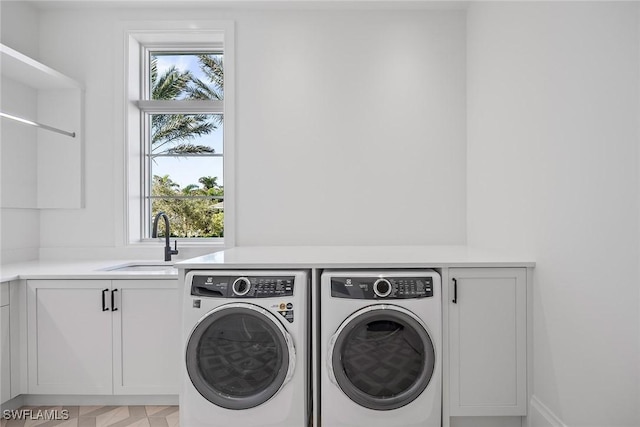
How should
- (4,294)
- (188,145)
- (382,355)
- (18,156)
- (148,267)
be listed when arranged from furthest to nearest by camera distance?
(188,145)
(148,267)
(18,156)
(4,294)
(382,355)

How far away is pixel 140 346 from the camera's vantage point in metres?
2.22

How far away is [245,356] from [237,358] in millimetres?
39

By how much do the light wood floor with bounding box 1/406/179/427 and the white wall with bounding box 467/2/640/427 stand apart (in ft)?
6.57

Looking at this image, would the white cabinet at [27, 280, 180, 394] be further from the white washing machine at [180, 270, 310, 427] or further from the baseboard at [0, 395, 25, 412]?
the white washing machine at [180, 270, 310, 427]

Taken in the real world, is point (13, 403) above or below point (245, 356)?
below

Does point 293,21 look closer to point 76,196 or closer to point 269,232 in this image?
point 269,232

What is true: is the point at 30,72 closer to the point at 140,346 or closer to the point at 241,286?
the point at 140,346

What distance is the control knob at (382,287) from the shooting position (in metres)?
1.83

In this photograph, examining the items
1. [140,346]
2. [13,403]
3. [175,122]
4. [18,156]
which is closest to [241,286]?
[140,346]

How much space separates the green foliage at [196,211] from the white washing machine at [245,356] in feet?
4.32

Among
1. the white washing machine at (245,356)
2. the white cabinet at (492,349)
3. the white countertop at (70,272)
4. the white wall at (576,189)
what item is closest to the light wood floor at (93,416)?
the white washing machine at (245,356)

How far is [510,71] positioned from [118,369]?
9.32ft

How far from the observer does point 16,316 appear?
220 centimetres

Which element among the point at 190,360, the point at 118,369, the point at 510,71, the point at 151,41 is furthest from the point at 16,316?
the point at 510,71
